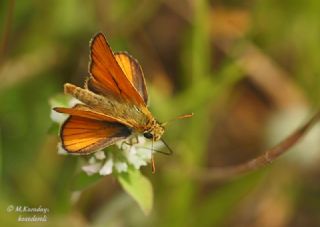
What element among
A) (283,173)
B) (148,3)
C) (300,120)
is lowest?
(283,173)

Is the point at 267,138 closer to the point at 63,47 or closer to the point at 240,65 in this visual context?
the point at 240,65

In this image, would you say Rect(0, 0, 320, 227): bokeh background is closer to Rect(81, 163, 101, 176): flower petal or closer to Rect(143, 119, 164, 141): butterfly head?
Rect(81, 163, 101, 176): flower petal

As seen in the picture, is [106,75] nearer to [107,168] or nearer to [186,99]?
[107,168]

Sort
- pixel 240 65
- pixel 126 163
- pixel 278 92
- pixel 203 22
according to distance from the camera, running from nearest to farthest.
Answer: pixel 126 163, pixel 203 22, pixel 240 65, pixel 278 92

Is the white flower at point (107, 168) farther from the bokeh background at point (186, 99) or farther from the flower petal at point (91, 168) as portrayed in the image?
the bokeh background at point (186, 99)

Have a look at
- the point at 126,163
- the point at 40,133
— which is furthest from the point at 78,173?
the point at 40,133
